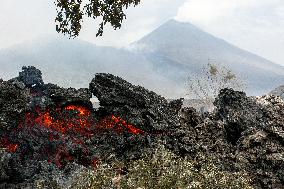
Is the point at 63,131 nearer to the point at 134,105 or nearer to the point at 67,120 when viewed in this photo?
the point at 67,120

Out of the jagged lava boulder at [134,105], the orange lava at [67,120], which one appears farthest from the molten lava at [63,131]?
the jagged lava boulder at [134,105]

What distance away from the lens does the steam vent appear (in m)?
24.3

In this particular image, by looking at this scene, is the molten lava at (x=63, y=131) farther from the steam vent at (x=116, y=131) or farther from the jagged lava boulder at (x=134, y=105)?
the jagged lava boulder at (x=134, y=105)

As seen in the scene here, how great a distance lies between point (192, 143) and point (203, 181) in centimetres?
1092

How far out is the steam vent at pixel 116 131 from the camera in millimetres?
24328

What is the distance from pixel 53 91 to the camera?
28047 mm

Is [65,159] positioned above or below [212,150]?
below

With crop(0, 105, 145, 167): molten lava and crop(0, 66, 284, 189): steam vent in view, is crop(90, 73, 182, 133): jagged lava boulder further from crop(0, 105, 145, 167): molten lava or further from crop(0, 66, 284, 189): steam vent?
crop(0, 105, 145, 167): molten lava

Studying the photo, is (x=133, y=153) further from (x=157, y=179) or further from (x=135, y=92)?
(x=157, y=179)

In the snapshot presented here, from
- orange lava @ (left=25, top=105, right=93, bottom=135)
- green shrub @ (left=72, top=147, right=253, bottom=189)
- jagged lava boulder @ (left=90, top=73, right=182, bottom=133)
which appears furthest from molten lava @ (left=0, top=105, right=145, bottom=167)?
green shrub @ (left=72, top=147, right=253, bottom=189)

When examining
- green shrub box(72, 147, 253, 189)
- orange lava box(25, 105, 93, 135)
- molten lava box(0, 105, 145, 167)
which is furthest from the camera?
orange lava box(25, 105, 93, 135)

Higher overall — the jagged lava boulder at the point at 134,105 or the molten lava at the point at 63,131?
the jagged lava boulder at the point at 134,105

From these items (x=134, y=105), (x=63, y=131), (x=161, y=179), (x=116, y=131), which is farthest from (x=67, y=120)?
(x=161, y=179)

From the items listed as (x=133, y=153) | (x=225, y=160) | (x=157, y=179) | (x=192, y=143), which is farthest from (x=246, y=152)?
(x=157, y=179)
